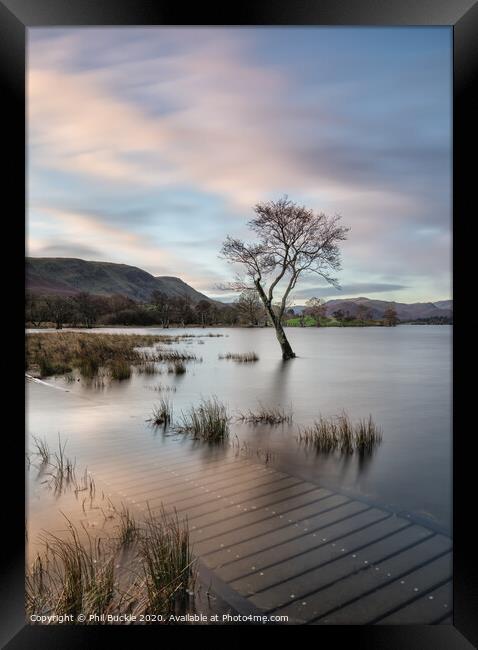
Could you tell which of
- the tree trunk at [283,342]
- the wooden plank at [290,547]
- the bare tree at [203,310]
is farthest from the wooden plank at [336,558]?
the bare tree at [203,310]

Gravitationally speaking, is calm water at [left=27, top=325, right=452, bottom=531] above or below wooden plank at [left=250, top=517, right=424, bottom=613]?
above

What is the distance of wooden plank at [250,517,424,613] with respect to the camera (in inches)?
74.6

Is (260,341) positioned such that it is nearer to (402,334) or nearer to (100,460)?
(402,334)

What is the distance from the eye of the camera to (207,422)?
10.5 feet

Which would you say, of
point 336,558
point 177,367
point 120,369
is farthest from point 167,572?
point 120,369

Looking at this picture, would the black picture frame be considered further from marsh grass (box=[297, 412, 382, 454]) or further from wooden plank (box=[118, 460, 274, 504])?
marsh grass (box=[297, 412, 382, 454])

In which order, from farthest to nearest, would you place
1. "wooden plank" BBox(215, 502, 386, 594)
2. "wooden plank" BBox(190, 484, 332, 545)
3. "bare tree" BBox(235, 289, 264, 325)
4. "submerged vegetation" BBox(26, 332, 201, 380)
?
"submerged vegetation" BBox(26, 332, 201, 380) → "bare tree" BBox(235, 289, 264, 325) → "wooden plank" BBox(190, 484, 332, 545) → "wooden plank" BBox(215, 502, 386, 594)

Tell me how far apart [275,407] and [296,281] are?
983mm

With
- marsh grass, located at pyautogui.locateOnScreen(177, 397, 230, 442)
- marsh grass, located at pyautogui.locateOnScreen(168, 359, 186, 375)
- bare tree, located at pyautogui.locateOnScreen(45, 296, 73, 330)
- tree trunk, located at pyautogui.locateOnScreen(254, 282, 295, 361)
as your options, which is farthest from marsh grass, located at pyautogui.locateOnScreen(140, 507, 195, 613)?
marsh grass, located at pyautogui.locateOnScreen(168, 359, 186, 375)

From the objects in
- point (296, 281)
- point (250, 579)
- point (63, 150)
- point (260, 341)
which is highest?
point (63, 150)

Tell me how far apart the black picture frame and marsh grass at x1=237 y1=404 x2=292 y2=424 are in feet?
4.77

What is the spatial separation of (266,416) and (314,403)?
39cm

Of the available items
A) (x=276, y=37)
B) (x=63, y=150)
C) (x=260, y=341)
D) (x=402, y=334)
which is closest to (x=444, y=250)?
(x=402, y=334)

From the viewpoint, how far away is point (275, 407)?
332 centimetres
